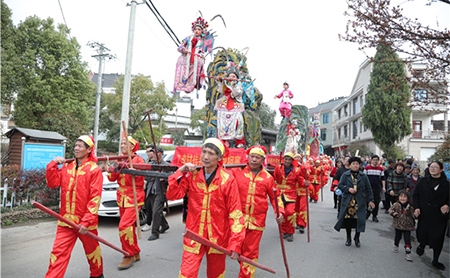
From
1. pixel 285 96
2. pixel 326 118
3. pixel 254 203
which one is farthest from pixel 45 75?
pixel 326 118

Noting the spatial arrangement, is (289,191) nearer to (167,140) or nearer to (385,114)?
(385,114)

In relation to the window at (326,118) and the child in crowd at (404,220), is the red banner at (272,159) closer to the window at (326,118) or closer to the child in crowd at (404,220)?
the child in crowd at (404,220)

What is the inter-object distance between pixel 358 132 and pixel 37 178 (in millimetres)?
35765

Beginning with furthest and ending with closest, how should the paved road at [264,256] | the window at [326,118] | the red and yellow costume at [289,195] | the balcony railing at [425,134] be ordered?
1. the window at [326,118]
2. the balcony railing at [425,134]
3. the red and yellow costume at [289,195]
4. the paved road at [264,256]

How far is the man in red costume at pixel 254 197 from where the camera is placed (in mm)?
3971

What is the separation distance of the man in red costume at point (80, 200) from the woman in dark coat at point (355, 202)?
15.8 ft

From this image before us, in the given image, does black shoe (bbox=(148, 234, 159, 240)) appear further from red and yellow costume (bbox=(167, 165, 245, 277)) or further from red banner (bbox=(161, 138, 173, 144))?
red banner (bbox=(161, 138, 173, 144))

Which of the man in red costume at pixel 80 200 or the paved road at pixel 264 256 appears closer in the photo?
the man in red costume at pixel 80 200

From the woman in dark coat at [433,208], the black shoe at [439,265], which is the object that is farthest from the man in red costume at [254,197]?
the black shoe at [439,265]

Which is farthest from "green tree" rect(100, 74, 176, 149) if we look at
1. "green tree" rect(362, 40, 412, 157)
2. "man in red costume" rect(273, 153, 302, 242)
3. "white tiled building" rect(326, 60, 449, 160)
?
"white tiled building" rect(326, 60, 449, 160)

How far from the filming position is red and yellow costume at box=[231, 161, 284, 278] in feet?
13.0

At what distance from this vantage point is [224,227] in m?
3.20

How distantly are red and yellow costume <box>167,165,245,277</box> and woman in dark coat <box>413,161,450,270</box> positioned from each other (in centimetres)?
416

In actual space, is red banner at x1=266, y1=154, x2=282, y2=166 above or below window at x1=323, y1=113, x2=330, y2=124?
below
